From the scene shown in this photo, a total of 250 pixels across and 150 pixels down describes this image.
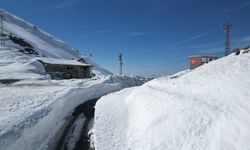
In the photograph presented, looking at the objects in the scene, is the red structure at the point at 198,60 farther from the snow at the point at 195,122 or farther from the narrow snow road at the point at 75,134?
the narrow snow road at the point at 75,134

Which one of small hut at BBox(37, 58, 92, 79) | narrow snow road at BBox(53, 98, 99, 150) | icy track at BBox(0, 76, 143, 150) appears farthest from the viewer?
small hut at BBox(37, 58, 92, 79)

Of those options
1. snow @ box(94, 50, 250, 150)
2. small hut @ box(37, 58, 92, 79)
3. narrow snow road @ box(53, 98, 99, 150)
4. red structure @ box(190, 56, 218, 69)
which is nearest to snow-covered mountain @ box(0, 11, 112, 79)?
small hut @ box(37, 58, 92, 79)

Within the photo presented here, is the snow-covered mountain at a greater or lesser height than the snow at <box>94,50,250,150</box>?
greater

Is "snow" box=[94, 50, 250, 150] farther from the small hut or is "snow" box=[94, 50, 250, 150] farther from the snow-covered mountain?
the small hut

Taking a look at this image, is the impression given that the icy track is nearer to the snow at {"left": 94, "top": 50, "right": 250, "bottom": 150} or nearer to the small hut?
the snow at {"left": 94, "top": 50, "right": 250, "bottom": 150}

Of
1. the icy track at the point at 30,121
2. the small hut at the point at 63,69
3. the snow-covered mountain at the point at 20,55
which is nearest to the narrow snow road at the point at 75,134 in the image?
the icy track at the point at 30,121

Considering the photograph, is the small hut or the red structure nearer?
the red structure

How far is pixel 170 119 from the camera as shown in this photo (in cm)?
1041

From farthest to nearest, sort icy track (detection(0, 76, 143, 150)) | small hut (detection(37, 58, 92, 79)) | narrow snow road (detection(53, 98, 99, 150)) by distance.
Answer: small hut (detection(37, 58, 92, 79)) < narrow snow road (detection(53, 98, 99, 150)) < icy track (detection(0, 76, 143, 150))

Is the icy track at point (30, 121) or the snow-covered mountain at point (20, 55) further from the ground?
the snow-covered mountain at point (20, 55)

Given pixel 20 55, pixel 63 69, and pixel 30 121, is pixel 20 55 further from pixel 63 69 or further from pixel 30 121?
pixel 30 121

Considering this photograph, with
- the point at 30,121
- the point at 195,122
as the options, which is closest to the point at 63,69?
the point at 30,121

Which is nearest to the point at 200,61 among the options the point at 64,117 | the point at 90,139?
the point at 64,117

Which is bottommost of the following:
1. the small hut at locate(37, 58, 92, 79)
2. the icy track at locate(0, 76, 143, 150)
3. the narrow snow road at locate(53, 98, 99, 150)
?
the narrow snow road at locate(53, 98, 99, 150)
